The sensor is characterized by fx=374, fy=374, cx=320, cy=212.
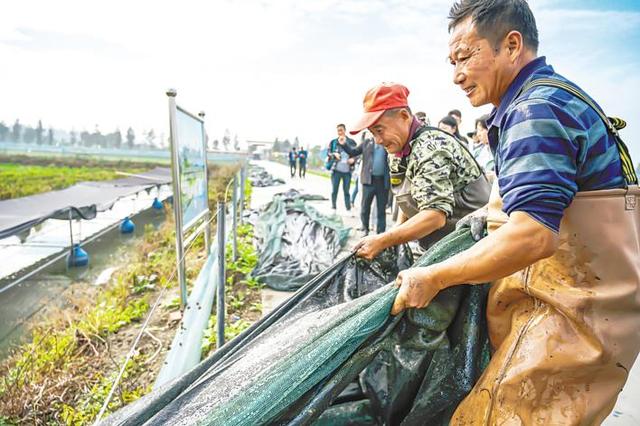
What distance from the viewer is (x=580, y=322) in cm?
103

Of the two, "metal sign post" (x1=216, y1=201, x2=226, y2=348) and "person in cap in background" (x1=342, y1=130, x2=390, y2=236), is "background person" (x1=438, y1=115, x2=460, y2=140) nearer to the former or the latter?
"person in cap in background" (x1=342, y1=130, x2=390, y2=236)

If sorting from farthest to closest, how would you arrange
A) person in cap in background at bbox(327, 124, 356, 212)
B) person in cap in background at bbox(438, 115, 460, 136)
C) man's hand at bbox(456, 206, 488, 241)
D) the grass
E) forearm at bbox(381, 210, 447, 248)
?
1. person in cap in background at bbox(327, 124, 356, 212)
2. person in cap in background at bbox(438, 115, 460, 136)
3. the grass
4. forearm at bbox(381, 210, 447, 248)
5. man's hand at bbox(456, 206, 488, 241)

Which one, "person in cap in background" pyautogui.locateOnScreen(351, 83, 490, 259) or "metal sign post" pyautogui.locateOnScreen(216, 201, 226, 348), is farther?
"metal sign post" pyautogui.locateOnScreen(216, 201, 226, 348)

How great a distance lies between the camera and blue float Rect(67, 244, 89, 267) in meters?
8.97

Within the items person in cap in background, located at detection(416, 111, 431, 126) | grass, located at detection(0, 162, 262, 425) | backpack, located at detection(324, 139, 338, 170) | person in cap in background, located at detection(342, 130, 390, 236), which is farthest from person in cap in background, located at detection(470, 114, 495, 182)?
backpack, located at detection(324, 139, 338, 170)

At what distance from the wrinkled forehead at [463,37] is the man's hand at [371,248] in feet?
3.44

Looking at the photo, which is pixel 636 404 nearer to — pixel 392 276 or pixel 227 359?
pixel 392 276

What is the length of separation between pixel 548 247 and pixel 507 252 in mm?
93

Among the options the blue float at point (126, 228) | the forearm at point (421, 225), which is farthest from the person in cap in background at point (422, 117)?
the blue float at point (126, 228)

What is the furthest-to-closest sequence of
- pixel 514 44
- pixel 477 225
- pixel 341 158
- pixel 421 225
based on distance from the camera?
pixel 341 158, pixel 421 225, pixel 477 225, pixel 514 44

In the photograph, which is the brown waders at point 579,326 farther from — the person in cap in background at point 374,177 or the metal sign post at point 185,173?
the person in cap in background at point 374,177

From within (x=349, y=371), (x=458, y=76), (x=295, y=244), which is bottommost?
(x=295, y=244)

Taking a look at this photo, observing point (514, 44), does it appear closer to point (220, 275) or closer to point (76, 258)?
point (220, 275)

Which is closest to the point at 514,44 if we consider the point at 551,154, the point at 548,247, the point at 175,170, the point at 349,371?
the point at 551,154
